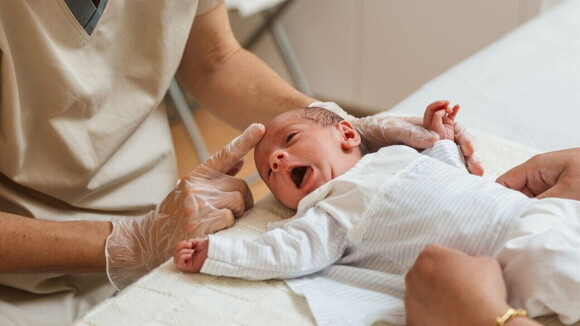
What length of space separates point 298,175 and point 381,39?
1642mm

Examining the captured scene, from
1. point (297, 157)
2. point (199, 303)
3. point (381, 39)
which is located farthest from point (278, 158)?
point (381, 39)

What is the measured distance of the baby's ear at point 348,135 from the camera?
1.17 m

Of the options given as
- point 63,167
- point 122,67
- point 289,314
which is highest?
point 122,67

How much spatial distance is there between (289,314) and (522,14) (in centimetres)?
175

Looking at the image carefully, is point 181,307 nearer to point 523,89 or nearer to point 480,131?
point 480,131

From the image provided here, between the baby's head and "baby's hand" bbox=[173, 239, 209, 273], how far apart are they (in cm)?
18

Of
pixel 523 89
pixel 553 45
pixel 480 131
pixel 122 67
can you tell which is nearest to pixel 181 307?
pixel 122 67

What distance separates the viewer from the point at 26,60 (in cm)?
120

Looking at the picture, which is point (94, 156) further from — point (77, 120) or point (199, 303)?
point (199, 303)

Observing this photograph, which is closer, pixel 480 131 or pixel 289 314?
pixel 289 314

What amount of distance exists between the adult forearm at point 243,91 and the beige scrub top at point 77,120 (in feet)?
0.50

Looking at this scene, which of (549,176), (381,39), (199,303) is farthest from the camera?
(381,39)

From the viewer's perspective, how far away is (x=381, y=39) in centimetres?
269

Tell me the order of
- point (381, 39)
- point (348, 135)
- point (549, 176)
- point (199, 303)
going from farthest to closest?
point (381, 39)
point (348, 135)
point (549, 176)
point (199, 303)
